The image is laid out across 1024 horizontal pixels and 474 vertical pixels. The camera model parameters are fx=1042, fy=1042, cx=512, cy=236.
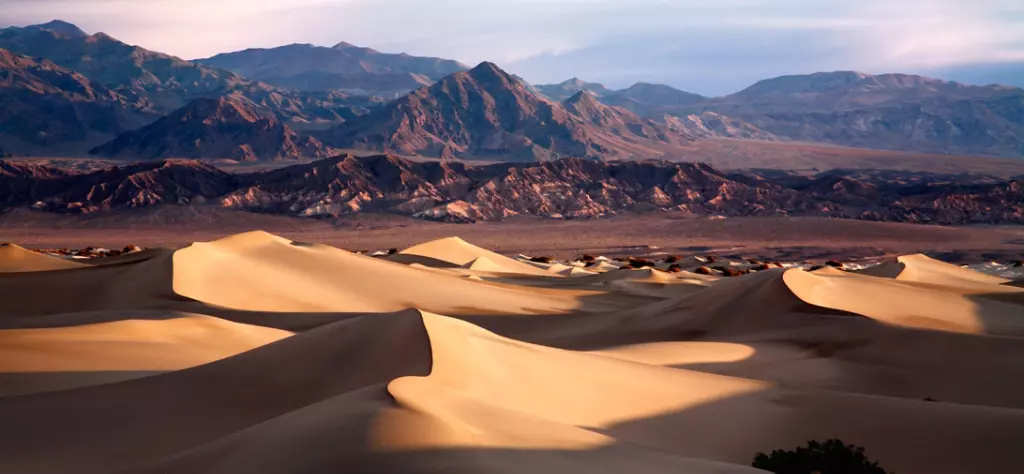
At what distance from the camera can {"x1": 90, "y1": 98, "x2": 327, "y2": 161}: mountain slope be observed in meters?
179

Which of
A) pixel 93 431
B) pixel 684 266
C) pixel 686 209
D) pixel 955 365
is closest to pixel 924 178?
pixel 686 209

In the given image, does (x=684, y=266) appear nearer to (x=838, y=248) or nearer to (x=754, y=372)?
(x=838, y=248)

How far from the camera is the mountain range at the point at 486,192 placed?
347 feet

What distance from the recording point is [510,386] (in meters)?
11.9

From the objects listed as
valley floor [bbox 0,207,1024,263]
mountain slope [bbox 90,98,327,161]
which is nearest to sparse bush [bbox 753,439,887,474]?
valley floor [bbox 0,207,1024,263]

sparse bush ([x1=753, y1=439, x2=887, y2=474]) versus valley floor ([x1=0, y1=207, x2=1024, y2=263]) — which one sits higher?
sparse bush ([x1=753, y1=439, x2=887, y2=474])

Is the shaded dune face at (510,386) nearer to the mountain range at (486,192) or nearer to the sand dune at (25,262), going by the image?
the sand dune at (25,262)

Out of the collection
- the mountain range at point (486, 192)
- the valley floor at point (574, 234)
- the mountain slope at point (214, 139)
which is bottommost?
the valley floor at point (574, 234)

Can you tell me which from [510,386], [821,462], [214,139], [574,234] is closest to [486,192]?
[574,234]

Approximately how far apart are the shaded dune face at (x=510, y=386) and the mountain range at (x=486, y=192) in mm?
80683

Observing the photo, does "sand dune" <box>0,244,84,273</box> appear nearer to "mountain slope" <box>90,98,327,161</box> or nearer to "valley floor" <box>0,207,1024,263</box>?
"valley floor" <box>0,207,1024,263</box>

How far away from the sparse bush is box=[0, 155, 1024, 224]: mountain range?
93.8 meters

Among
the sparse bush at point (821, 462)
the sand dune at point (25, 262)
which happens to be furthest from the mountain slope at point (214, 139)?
the sparse bush at point (821, 462)

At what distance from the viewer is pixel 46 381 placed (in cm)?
1438
